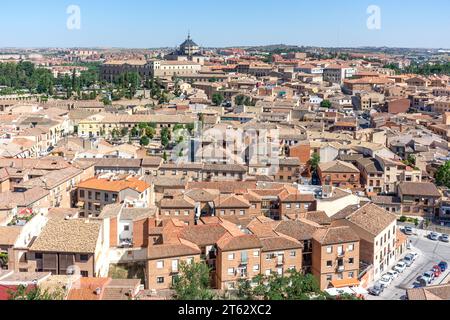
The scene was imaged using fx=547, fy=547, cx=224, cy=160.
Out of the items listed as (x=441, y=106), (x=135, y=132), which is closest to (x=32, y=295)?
(x=135, y=132)

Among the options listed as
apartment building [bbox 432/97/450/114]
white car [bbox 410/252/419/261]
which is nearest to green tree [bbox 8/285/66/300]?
white car [bbox 410/252/419/261]

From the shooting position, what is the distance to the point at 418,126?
1370cm

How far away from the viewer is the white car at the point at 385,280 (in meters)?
5.65

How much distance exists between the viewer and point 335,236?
548 cm

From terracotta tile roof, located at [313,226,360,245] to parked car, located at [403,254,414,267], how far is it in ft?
3.70

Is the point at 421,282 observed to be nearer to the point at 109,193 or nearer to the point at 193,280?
the point at 193,280

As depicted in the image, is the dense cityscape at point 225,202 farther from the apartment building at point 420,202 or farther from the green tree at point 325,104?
the green tree at point 325,104

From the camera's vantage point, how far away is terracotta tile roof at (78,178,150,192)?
23.2 feet

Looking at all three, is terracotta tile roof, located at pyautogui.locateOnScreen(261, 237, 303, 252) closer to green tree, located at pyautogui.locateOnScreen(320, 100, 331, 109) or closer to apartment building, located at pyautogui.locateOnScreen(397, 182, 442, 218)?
apartment building, located at pyautogui.locateOnScreen(397, 182, 442, 218)

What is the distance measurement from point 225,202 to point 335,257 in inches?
71.4

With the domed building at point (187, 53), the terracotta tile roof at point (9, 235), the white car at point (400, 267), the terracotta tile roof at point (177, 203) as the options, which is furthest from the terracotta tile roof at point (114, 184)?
the domed building at point (187, 53)

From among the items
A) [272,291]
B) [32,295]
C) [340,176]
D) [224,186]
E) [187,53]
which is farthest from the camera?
[187,53]

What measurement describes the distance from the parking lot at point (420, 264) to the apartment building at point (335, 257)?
1.06ft
